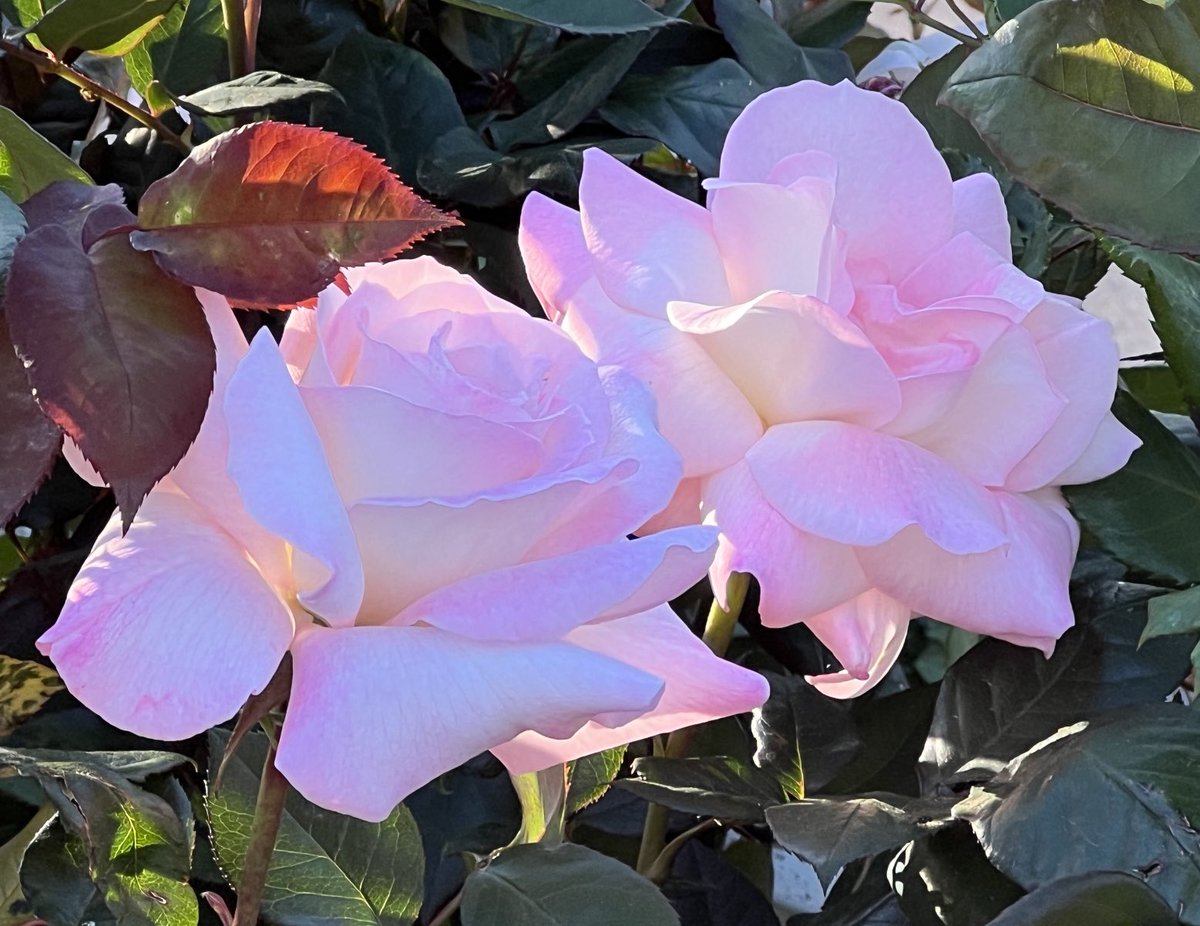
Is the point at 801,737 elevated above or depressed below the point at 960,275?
below

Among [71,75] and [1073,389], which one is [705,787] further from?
[71,75]

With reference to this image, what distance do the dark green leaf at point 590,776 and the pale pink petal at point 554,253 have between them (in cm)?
12

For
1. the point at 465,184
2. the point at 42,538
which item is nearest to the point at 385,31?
the point at 465,184

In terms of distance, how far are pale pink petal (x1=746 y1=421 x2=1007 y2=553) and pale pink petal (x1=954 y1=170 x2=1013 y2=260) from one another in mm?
68

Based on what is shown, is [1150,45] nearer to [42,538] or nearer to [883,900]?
[883,900]

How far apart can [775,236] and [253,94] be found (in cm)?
15

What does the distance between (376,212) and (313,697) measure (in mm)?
75

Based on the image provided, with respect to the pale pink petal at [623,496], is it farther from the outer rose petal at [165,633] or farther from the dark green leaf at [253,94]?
the dark green leaf at [253,94]

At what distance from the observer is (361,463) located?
0.20 metres

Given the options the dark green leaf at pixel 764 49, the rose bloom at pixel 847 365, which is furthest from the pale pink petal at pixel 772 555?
the dark green leaf at pixel 764 49

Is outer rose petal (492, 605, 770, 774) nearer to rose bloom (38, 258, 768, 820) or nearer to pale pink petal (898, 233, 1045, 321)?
rose bloom (38, 258, 768, 820)

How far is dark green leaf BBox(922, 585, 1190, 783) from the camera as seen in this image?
1.07ft

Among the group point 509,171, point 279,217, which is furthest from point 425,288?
point 509,171

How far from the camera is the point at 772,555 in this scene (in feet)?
0.80
